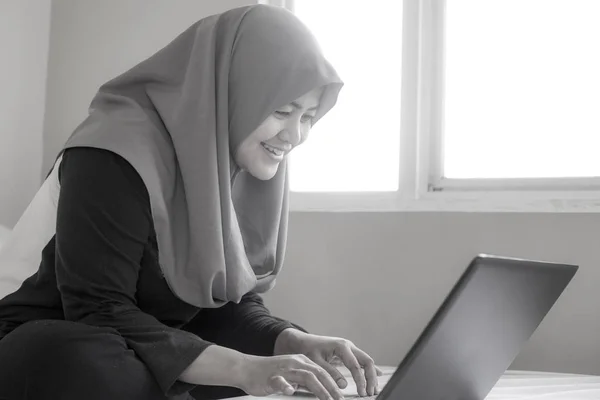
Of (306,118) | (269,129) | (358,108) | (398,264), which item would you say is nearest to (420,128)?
(358,108)

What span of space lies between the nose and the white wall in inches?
50.7

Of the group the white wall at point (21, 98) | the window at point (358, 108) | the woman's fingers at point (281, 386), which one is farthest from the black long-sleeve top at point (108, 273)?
the white wall at point (21, 98)

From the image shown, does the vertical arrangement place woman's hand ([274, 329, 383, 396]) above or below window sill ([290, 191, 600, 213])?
below

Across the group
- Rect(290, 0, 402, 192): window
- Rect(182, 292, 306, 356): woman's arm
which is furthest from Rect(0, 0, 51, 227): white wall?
Rect(182, 292, 306, 356): woman's arm

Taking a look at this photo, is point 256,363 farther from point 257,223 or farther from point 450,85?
point 450,85

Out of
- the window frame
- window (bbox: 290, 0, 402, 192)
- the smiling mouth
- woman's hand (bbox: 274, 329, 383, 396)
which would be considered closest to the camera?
woman's hand (bbox: 274, 329, 383, 396)

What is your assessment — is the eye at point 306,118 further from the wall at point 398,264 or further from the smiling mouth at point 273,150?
the wall at point 398,264

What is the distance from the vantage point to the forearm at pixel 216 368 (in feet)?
3.21

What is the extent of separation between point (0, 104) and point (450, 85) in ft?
4.52

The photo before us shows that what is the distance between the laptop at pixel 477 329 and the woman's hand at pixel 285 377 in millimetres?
132

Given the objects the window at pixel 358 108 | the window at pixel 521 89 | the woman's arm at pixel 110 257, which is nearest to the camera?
the woman's arm at pixel 110 257

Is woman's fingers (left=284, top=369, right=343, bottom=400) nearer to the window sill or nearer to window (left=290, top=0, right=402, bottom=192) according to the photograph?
the window sill

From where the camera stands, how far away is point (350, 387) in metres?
1.32

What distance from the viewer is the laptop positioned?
77 cm
